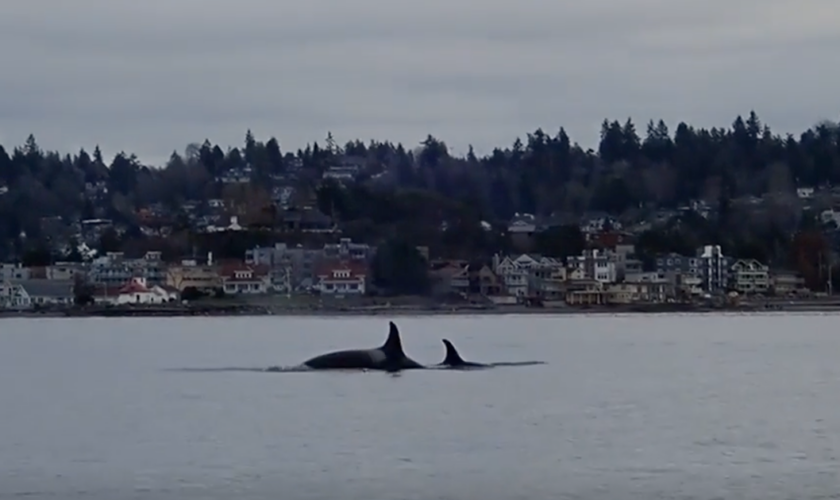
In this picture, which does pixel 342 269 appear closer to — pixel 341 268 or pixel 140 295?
pixel 341 268

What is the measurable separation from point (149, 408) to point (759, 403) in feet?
44.2

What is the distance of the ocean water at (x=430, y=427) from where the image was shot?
100ft

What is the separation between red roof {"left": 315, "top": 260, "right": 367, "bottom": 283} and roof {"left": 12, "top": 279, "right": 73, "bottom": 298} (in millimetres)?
17615

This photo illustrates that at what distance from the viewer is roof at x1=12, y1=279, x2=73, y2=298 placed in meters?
146

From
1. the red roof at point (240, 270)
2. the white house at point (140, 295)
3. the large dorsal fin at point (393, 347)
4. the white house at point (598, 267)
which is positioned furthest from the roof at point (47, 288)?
the large dorsal fin at point (393, 347)

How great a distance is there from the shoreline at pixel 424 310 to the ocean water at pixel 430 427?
58600 millimetres

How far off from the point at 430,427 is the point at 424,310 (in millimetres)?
94720

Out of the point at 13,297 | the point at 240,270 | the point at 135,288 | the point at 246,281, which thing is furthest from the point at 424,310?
the point at 13,297

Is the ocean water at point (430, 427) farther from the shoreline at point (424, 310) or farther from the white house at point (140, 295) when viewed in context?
the white house at point (140, 295)

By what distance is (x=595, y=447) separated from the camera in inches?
1400

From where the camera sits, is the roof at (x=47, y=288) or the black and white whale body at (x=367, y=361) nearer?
the black and white whale body at (x=367, y=361)

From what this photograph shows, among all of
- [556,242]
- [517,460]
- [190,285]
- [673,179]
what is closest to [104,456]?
[517,460]

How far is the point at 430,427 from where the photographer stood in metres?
39.9

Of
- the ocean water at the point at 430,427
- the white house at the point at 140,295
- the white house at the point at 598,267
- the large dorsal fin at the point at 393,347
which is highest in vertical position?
the white house at the point at 598,267
